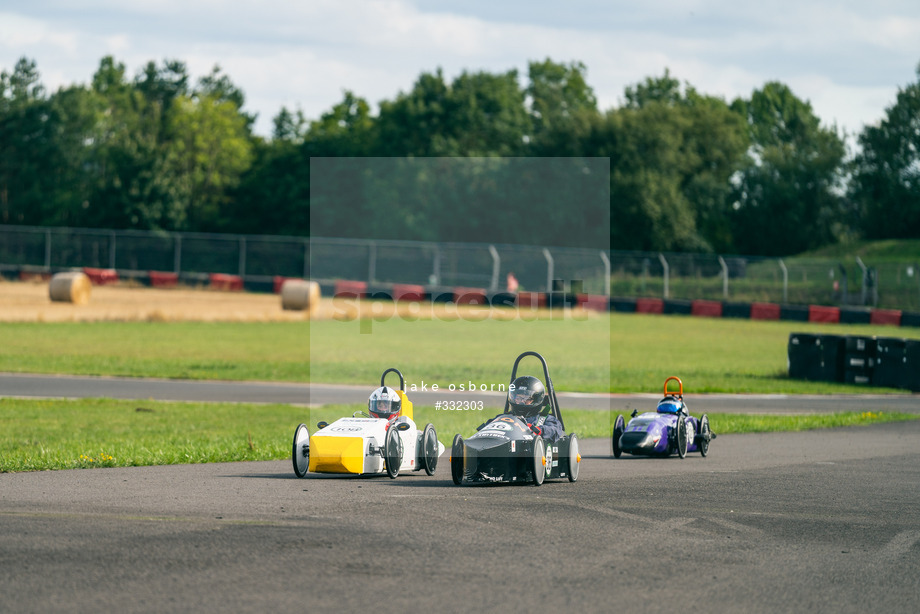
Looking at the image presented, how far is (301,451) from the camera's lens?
1109cm

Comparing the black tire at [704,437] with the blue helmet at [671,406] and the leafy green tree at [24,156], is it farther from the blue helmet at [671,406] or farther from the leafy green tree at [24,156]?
the leafy green tree at [24,156]

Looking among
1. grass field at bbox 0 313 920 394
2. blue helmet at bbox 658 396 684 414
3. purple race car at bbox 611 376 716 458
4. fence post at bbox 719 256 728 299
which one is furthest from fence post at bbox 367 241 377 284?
purple race car at bbox 611 376 716 458

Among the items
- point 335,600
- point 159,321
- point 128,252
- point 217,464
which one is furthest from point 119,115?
point 335,600

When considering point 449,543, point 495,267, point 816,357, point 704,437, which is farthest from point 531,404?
point 495,267

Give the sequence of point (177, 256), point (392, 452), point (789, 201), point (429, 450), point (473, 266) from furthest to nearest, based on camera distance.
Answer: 1. point (789, 201)
2. point (177, 256)
3. point (473, 266)
4. point (429, 450)
5. point (392, 452)

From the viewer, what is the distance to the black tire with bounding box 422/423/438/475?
1148 cm

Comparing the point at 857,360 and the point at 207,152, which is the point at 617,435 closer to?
the point at 857,360

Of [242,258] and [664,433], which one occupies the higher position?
[242,258]

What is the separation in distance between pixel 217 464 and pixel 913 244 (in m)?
60.8

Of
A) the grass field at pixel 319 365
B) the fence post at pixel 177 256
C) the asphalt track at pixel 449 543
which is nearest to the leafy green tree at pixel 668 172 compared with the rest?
the grass field at pixel 319 365

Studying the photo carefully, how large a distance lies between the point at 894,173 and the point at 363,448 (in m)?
67.7

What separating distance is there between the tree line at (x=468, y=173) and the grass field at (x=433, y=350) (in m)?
18.2

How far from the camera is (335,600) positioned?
6.52 metres

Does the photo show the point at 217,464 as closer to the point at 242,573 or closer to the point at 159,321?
the point at 242,573
